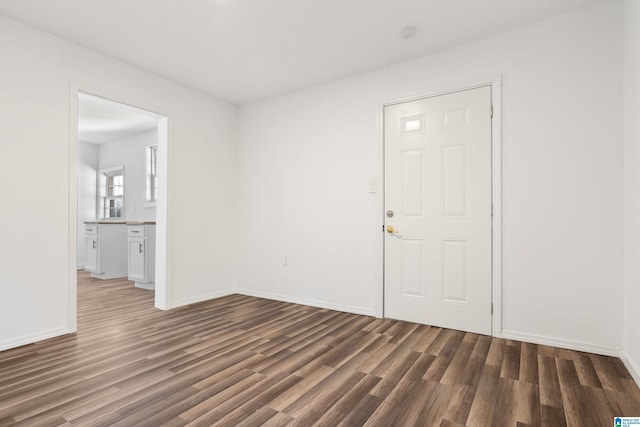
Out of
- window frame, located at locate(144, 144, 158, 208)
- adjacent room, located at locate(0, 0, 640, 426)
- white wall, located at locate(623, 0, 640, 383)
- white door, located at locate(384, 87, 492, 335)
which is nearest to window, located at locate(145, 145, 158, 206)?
window frame, located at locate(144, 144, 158, 208)

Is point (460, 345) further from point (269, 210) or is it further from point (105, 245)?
point (105, 245)

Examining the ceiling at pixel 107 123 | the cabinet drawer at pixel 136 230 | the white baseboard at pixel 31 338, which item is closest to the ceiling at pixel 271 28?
the ceiling at pixel 107 123

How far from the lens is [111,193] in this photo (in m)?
7.32

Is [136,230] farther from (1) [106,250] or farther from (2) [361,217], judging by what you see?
(2) [361,217]

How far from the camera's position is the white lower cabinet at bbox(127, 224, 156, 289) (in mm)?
4934

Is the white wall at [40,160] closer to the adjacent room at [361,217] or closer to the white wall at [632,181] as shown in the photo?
the adjacent room at [361,217]

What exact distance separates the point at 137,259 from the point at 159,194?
1686 millimetres

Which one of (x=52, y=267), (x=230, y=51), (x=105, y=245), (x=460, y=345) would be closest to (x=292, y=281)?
(x=460, y=345)

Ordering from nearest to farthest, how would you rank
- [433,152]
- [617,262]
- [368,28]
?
[617,262] → [368,28] → [433,152]

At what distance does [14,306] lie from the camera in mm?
2680

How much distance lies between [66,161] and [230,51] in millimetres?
1790

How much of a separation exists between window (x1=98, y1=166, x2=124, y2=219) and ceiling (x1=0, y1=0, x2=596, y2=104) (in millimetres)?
4364

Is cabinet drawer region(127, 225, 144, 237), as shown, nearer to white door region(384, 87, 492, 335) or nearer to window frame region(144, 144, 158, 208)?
window frame region(144, 144, 158, 208)

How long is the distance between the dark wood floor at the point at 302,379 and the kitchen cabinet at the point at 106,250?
9.61ft
